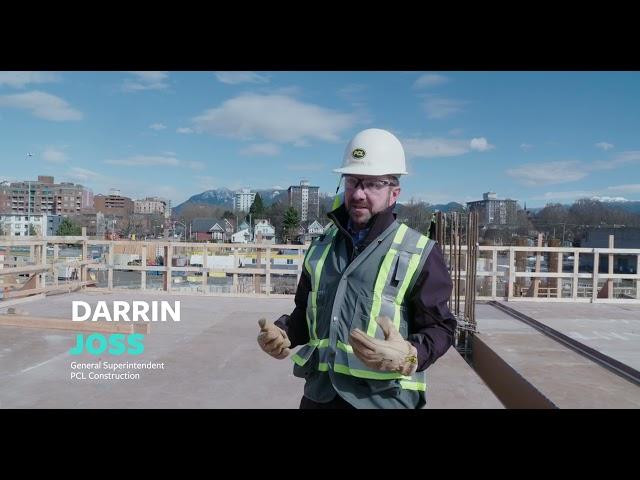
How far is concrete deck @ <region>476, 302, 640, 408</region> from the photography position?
16.3 ft

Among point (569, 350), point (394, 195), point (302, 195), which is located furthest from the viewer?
point (302, 195)

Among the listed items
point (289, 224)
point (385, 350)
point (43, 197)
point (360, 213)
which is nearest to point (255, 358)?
point (360, 213)

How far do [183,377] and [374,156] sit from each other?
4.37 metres

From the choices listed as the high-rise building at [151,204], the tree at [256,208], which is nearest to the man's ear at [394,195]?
the tree at [256,208]

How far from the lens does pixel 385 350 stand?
5.81ft

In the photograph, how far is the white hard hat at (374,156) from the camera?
209 centimetres

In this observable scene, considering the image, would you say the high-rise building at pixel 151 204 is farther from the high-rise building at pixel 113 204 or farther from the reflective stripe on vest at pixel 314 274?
the reflective stripe on vest at pixel 314 274

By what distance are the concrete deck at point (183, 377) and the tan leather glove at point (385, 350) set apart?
3.22 meters

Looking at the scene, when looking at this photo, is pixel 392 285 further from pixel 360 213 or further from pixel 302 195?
pixel 302 195

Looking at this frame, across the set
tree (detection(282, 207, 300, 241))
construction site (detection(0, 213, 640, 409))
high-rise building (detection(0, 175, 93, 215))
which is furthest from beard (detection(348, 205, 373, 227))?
high-rise building (detection(0, 175, 93, 215))

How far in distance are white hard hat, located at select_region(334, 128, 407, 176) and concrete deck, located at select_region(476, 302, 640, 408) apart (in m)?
3.56

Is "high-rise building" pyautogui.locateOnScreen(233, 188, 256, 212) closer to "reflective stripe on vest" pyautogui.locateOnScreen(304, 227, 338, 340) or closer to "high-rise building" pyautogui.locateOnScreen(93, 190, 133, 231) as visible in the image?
"high-rise building" pyautogui.locateOnScreen(93, 190, 133, 231)
